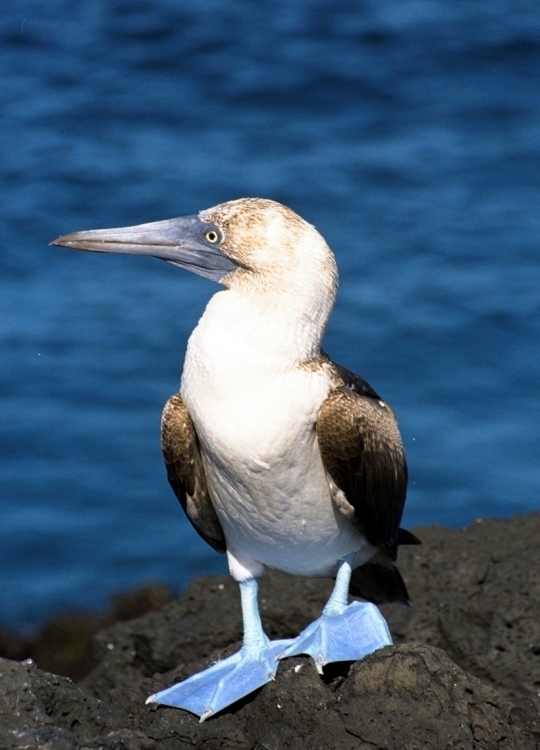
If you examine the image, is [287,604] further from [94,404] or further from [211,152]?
[211,152]

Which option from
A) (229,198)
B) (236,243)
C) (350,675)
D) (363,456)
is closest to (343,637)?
(350,675)

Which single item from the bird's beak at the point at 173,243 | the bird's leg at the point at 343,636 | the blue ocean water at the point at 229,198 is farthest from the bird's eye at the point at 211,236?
the blue ocean water at the point at 229,198

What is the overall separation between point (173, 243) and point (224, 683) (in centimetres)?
173

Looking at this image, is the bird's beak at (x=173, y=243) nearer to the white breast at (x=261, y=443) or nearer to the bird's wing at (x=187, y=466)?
the white breast at (x=261, y=443)

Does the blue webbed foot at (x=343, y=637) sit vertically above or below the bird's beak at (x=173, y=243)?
below

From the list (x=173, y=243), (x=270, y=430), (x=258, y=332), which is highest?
(x=173, y=243)

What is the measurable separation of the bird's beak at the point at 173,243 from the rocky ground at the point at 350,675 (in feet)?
5.18

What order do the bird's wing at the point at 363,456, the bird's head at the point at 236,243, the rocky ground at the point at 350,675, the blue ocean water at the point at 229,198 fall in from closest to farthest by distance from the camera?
the rocky ground at the point at 350,675, the bird's head at the point at 236,243, the bird's wing at the point at 363,456, the blue ocean water at the point at 229,198

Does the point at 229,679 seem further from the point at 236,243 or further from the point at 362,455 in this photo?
the point at 236,243

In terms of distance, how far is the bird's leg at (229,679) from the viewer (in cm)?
505

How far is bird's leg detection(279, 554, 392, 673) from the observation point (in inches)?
204

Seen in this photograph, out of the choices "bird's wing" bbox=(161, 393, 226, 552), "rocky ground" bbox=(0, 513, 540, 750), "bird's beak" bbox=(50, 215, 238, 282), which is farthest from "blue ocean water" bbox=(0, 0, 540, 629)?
"bird's beak" bbox=(50, 215, 238, 282)

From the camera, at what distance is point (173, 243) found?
17.9 feet

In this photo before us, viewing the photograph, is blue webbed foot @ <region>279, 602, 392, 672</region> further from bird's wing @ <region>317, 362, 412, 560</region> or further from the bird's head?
the bird's head
